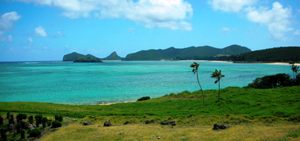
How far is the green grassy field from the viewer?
36338 mm

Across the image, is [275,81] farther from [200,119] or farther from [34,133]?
[34,133]

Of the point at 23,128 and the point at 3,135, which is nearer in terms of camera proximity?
the point at 3,135

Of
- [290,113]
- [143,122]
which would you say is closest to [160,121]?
[143,122]

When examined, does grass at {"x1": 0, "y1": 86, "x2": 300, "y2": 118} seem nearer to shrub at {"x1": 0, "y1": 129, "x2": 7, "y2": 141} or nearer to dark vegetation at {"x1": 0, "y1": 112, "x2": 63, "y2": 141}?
dark vegetation at {"x1": 0, "y1": 112, "x2": 63, "y2": 141}

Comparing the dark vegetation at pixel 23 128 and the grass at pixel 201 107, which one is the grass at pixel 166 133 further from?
the grass at pixel 201 107

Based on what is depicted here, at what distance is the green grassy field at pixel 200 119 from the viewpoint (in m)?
36.3

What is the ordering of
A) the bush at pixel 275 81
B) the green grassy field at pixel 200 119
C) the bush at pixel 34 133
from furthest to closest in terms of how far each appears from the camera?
the bush at pixel 275 81
the bush at pixel 34 133
the green grassy field at pixel 200 119

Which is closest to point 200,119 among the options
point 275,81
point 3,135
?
point 3,135

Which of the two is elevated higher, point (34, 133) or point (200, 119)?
point (200, 119)

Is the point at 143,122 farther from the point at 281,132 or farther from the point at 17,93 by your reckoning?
the point at 17,93

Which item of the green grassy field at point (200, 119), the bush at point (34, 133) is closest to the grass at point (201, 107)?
the green grassy field at point (200, 119)

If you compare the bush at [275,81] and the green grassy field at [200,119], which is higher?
the bush at [275,81]

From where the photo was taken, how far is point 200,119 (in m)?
45.5

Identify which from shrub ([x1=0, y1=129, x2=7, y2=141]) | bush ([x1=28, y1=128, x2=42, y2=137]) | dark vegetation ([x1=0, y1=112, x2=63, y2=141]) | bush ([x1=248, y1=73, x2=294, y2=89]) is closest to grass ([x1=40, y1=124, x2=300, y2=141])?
bush ([x1=28, y1=128, x2=42, y2=137])
